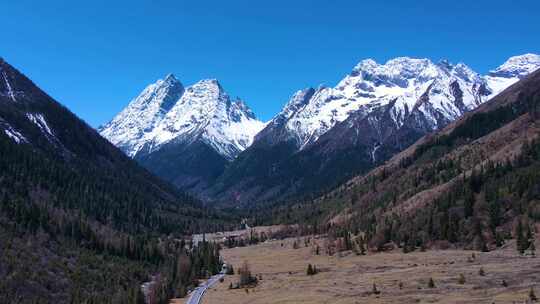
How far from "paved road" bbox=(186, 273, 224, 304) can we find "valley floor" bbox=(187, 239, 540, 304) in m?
2.23

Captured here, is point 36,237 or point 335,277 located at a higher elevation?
point 36,237

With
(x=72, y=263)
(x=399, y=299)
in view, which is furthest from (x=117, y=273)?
(x=399, y=299)

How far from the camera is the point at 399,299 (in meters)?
112

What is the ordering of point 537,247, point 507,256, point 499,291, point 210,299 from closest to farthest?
point 499,291
point 210,299
point 507,256
point 537,247

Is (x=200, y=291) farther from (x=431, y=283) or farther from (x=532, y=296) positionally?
(x=532, y=296)

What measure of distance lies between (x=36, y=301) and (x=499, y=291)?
344 ft

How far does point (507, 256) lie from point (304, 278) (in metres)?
52.5

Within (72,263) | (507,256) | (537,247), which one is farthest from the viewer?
(72,263)

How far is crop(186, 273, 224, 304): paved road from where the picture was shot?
486 feet

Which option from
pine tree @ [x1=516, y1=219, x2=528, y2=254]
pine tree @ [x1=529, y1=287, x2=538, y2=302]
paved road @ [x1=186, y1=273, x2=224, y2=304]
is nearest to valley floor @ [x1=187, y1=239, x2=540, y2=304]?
pine tree @ [x1=529, y1=287, x2=538, y2=302]

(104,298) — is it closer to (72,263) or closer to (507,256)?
(72,263)

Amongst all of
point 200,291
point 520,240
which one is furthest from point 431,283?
point 200,291

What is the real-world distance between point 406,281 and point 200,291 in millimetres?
56701

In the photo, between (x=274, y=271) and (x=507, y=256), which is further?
(x=274, y=271)
